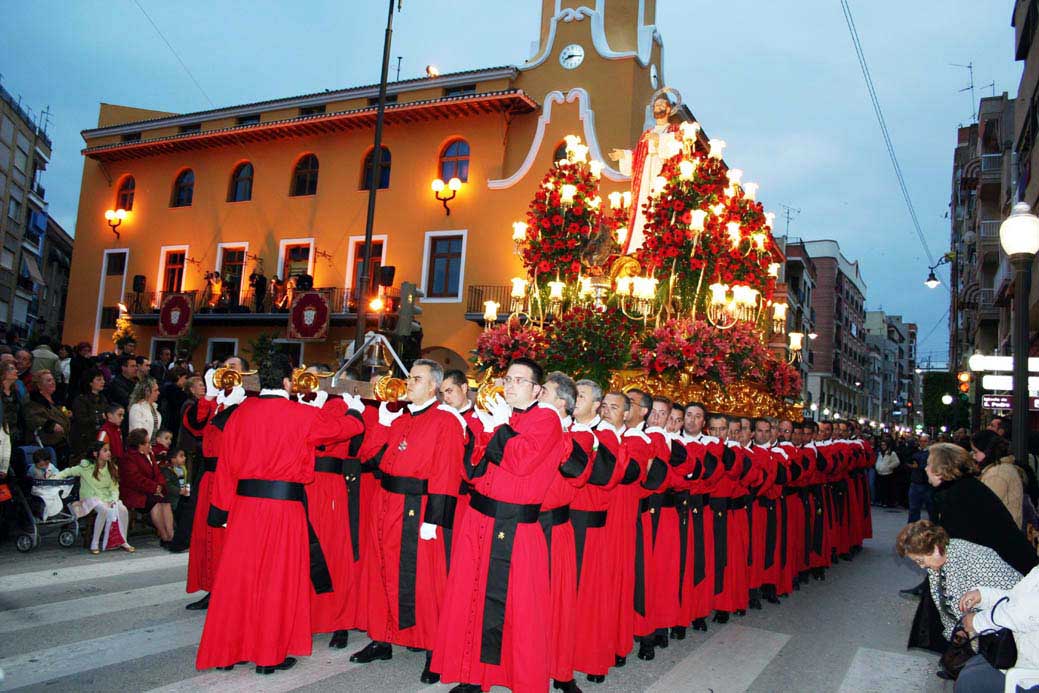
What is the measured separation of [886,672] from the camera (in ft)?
19.5

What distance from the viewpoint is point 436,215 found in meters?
23.3

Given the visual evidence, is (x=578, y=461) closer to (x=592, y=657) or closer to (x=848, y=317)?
(x=592, y=657)

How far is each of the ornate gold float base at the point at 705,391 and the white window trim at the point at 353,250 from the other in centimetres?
1487

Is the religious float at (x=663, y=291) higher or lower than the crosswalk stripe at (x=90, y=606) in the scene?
higher

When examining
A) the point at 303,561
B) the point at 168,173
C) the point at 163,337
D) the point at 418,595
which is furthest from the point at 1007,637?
the point at 168,173

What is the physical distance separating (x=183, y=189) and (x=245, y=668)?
2619 centimetres

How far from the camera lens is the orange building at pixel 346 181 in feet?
72.6

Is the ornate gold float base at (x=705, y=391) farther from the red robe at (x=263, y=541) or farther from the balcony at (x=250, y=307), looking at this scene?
the balcony at (x=250, y=307)

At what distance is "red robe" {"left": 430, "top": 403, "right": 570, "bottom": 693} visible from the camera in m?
4.61

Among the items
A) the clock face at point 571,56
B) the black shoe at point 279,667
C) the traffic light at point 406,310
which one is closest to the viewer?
the black shoe at point 279,667

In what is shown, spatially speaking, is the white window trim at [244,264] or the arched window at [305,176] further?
the white window trim at [244,264]

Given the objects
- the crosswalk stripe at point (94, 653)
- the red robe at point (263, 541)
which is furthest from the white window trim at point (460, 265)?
the red robe at point (263, 541)

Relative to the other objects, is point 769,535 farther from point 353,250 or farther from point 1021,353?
point 353,250

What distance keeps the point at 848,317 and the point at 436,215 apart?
54346mm
